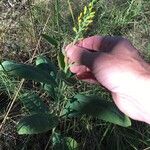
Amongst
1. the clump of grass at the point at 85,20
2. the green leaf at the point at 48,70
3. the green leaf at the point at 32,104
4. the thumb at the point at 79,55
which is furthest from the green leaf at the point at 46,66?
the clump of grass at the point at 85,20

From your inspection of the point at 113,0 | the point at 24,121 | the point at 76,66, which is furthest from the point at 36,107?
the point at 113,0

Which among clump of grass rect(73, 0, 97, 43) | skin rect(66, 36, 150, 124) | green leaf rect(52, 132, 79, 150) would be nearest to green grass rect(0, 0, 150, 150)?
green leaf rect(52, 132, 79, 150)

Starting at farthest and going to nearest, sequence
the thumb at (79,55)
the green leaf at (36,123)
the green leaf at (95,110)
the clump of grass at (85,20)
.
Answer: the green leaf at (95,110) → the green leaf at (36,123) → the thumb at (79,55) → the clump of grass at (85,20)

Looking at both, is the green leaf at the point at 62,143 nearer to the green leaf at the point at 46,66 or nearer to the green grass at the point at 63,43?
Answer: the green grass at the point at 63,43

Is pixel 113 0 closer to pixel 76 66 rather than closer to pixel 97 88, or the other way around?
pixel 97 88

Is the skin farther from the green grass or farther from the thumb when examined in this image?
the green grass

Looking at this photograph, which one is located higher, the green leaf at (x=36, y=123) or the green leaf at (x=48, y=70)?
the green leaf at (x=48, y=70)
